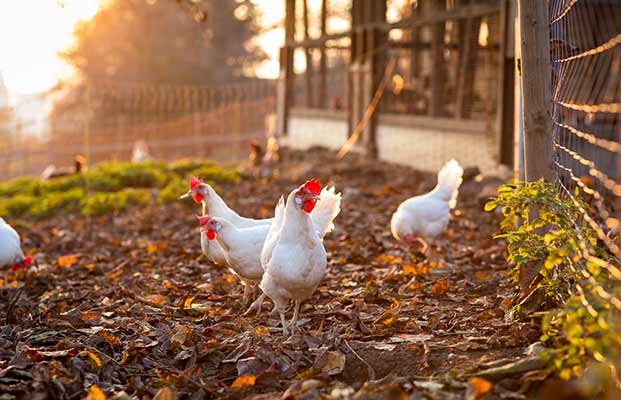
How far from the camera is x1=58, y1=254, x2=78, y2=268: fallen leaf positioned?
7547 mm

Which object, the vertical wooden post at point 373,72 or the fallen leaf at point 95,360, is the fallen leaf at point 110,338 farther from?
the vertical wooden post at point 373,72

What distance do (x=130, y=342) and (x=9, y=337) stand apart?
0.76m

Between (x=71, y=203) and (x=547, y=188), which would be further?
(x=71, y=203)

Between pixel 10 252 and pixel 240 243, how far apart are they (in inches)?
95.0

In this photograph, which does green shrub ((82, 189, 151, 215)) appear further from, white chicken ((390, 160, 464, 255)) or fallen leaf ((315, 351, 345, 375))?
fallen leaf ((315, 351, 345, 375))

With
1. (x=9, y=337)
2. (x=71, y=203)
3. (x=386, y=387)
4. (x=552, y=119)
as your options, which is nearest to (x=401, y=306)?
(x=552, y=119)

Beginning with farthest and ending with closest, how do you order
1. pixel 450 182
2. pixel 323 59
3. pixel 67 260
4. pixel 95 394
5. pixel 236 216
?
1. pixel 323 59
2. pixel 67 260
3. pixel 450 182
4. pixel 236 216
5. pixel 95 394

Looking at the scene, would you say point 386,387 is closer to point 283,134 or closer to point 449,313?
point 449,313

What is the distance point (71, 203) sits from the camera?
11.7 meters

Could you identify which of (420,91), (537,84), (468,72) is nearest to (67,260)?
(537,84)

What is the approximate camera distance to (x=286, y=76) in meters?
18.9

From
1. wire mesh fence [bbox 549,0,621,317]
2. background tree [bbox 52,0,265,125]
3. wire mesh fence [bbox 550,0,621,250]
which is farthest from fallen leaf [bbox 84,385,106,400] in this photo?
background tree [bbox 52,0,265,125]

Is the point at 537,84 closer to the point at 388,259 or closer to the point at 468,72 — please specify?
the point at 388,259

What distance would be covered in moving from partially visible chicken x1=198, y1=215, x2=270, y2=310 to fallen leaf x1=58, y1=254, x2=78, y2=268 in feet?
8.77
